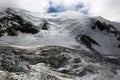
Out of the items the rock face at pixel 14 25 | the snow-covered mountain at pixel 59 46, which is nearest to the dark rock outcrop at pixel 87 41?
the snow-covered mountain at pixel 59 46

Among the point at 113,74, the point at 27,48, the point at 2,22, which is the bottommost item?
the point at 113,74

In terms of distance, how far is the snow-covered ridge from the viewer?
6212 cm

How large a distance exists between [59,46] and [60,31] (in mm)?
12209

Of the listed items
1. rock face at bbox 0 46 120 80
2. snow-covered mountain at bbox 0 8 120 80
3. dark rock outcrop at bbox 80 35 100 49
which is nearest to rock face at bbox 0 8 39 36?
snow-covered mountain at bbox 0 8 120 80

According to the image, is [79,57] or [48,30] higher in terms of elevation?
[48,30]

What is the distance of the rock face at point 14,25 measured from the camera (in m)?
65.6

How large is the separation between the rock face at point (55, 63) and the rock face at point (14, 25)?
505 inches

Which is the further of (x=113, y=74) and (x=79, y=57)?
(x=79, y=57)

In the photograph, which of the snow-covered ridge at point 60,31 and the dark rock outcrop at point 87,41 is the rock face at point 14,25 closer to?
the snow-covered ridge at point 60,31

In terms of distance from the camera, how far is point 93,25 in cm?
7188

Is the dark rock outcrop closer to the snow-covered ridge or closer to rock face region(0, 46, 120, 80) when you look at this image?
the snow-covered ridge

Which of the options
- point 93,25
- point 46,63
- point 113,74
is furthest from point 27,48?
point 93,25

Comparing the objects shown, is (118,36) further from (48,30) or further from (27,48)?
(27,48)

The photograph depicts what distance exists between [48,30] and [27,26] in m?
4.95
